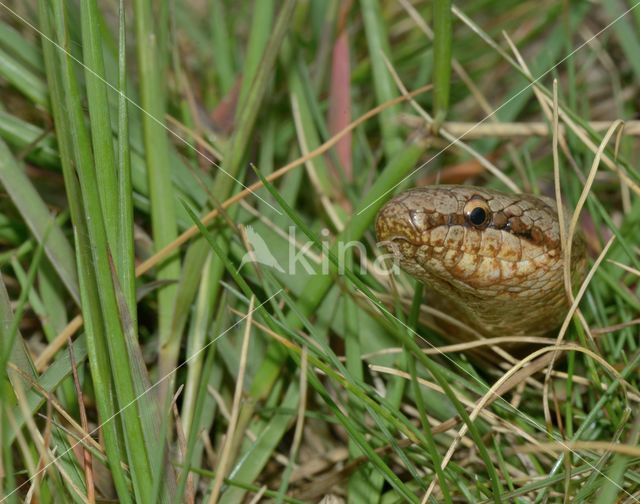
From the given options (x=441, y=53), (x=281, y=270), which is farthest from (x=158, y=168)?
(x=441, y=53)

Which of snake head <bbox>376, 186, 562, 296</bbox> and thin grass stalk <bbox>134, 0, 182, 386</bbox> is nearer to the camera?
snake head <bbox>376, 186, 562, 296</bbox>

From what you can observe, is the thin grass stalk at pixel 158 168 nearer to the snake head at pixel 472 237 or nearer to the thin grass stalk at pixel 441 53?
the snake head at pixel 472 237

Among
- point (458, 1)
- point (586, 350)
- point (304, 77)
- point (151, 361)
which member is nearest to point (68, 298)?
point (151, 361)

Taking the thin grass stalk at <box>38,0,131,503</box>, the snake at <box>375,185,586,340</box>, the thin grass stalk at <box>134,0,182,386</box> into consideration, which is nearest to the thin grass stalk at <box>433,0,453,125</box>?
the snake at <box>375,185,586,340</box>

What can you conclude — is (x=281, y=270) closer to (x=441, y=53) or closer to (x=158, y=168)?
(x=158, y=168)

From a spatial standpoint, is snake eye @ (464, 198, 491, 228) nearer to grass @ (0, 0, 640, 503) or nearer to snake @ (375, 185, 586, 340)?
snake @ (375, 185, 586, 340)

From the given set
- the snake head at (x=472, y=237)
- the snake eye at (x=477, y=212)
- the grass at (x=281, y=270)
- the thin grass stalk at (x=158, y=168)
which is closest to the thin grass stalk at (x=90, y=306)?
the grass at (x=281, y=270)
